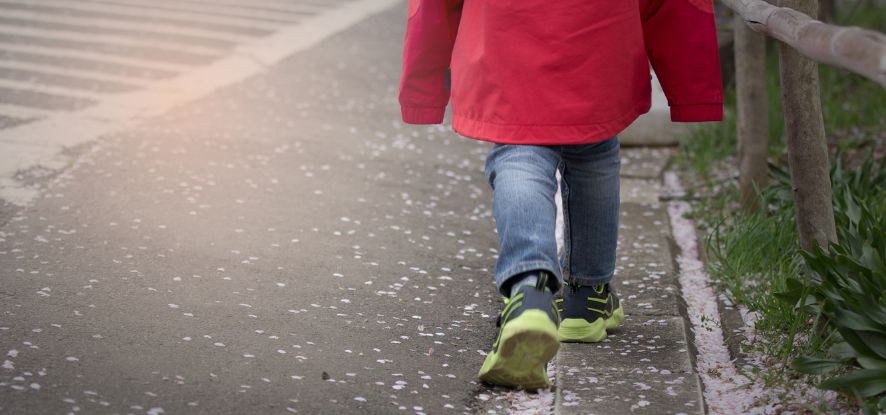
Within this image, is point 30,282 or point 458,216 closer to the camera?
point 30,282

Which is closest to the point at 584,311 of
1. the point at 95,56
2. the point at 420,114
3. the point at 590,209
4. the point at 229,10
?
the point at 590,209

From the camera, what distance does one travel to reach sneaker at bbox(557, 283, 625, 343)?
330 centimetres

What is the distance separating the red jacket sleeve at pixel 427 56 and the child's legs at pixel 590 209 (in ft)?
1.28

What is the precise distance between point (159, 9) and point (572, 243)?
795 centimetres

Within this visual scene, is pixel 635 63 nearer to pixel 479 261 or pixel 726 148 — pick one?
pixel 479 261

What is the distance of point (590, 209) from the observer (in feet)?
10.5

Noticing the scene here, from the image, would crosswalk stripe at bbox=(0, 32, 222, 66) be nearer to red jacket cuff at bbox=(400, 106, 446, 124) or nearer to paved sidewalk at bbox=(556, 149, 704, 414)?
paved sidewalk at bbox=(556, 149, 704, 414)

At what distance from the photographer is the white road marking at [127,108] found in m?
5.08

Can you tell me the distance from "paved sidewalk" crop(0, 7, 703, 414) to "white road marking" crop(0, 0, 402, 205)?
15 cm

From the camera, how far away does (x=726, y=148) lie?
5.91m

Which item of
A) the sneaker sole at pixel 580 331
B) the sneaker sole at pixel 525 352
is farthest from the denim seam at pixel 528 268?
the sneaker sole at pixel 580 331

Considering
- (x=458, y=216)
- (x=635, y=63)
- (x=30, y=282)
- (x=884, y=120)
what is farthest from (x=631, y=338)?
(x=884, y=120)

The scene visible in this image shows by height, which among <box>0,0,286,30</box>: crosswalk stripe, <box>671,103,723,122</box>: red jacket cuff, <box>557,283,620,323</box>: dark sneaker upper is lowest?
<box>557,283,620,323</box>: dark sneaker upper

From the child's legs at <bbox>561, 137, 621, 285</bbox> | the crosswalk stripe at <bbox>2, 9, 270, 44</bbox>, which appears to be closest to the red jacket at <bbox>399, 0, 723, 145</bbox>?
the child's legs at <bbox>561, 137, 621, 285</bbox>
